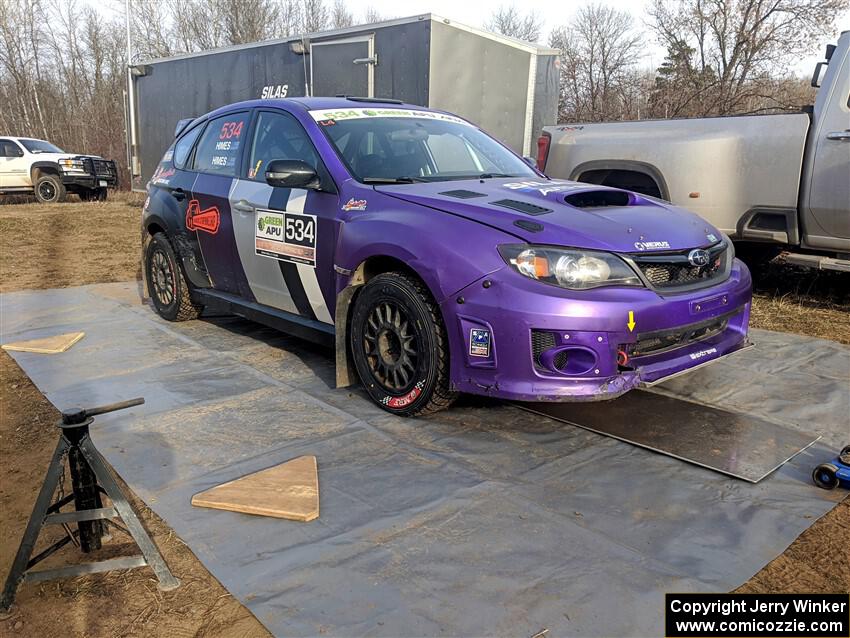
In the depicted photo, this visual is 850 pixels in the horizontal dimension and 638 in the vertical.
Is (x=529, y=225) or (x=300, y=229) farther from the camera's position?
(x=300, y=229)

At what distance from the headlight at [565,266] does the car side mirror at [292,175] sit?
1442 mm

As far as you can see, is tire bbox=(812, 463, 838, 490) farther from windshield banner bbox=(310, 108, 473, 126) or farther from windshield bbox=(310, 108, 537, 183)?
windshield banner bbox=(310, 108, 473, 126)

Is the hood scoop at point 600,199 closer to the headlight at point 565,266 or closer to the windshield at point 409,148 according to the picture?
the headlight at point 565,266

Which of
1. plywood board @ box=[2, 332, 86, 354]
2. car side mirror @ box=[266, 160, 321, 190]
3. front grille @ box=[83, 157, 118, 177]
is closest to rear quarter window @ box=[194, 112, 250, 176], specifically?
car side mirror @ box=[266, 160, 321, 190]

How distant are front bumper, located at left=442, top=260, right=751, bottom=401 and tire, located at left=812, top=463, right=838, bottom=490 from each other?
2.37ft

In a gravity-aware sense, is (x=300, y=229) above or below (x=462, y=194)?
below

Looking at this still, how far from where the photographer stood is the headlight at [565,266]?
319 centimetres

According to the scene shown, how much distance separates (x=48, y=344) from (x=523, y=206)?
394 centimetres

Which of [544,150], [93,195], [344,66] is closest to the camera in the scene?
[544,150]

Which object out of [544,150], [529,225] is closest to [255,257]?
[529,225]

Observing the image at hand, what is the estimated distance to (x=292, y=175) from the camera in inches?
159

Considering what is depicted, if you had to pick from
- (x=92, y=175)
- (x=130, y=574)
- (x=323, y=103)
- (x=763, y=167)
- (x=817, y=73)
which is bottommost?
(x=130, y=574)

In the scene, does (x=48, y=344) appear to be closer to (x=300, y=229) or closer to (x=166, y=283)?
(x=166, y=283)

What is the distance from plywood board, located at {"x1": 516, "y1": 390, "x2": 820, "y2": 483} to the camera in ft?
10.8
